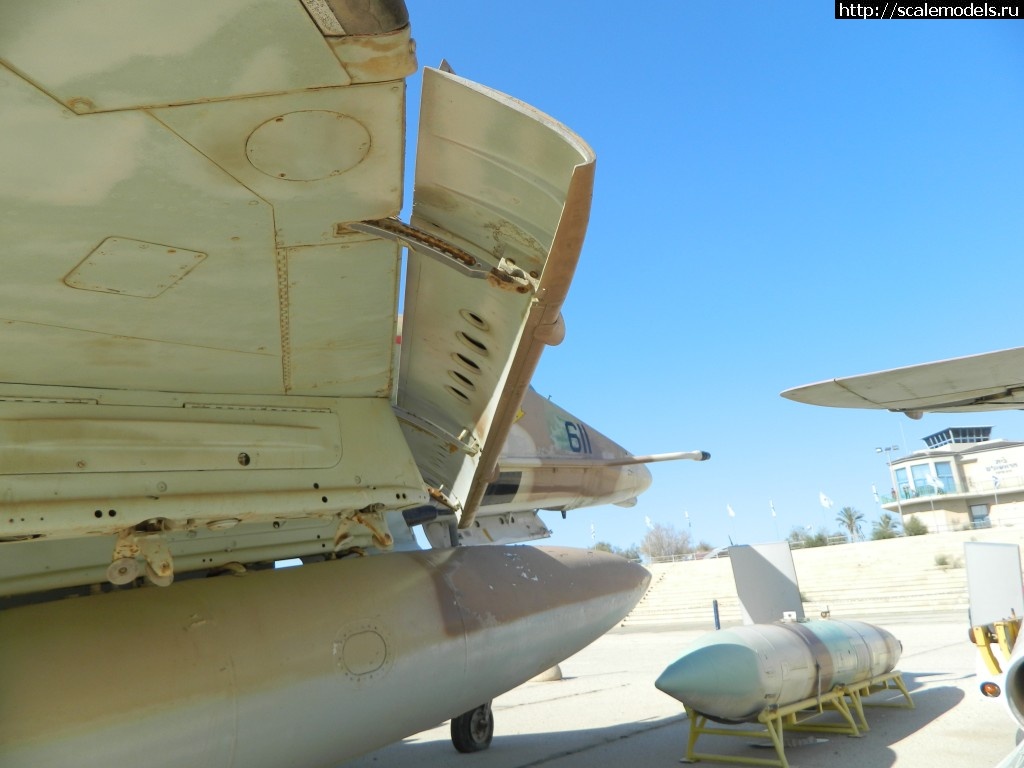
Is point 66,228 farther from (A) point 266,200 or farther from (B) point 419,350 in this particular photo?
(B) point 419,350

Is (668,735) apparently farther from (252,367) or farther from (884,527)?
(884,527)

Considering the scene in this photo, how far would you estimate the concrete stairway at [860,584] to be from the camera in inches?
942

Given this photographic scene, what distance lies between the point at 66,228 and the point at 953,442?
58.9m

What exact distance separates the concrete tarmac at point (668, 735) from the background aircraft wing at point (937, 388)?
2.93 metres

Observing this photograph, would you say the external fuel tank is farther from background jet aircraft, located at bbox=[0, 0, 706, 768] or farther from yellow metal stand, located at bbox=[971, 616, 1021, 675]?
yellow metal stand, located at bbox=[971, 616, 1021, 675]

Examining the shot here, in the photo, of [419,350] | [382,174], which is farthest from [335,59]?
[419,350]

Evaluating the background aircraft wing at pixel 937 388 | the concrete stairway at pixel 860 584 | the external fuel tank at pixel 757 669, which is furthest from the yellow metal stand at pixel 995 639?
the concrete stairway at pixel 860 584

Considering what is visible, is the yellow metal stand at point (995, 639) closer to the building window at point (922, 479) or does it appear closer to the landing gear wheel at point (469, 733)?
the landing gear wheel at point (469, 733)

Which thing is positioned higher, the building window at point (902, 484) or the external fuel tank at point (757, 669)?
the building window at point (902, 484)

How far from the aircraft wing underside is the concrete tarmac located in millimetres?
3734

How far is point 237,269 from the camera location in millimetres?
3438

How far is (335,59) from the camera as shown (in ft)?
7.61

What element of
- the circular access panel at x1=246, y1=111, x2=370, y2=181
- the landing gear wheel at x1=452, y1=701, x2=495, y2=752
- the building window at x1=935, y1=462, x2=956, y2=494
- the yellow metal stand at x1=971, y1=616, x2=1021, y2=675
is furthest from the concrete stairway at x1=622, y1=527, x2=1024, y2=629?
the circular access panel at x1=246, y1=111, x2=370, y2=181

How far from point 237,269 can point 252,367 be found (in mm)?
1052
